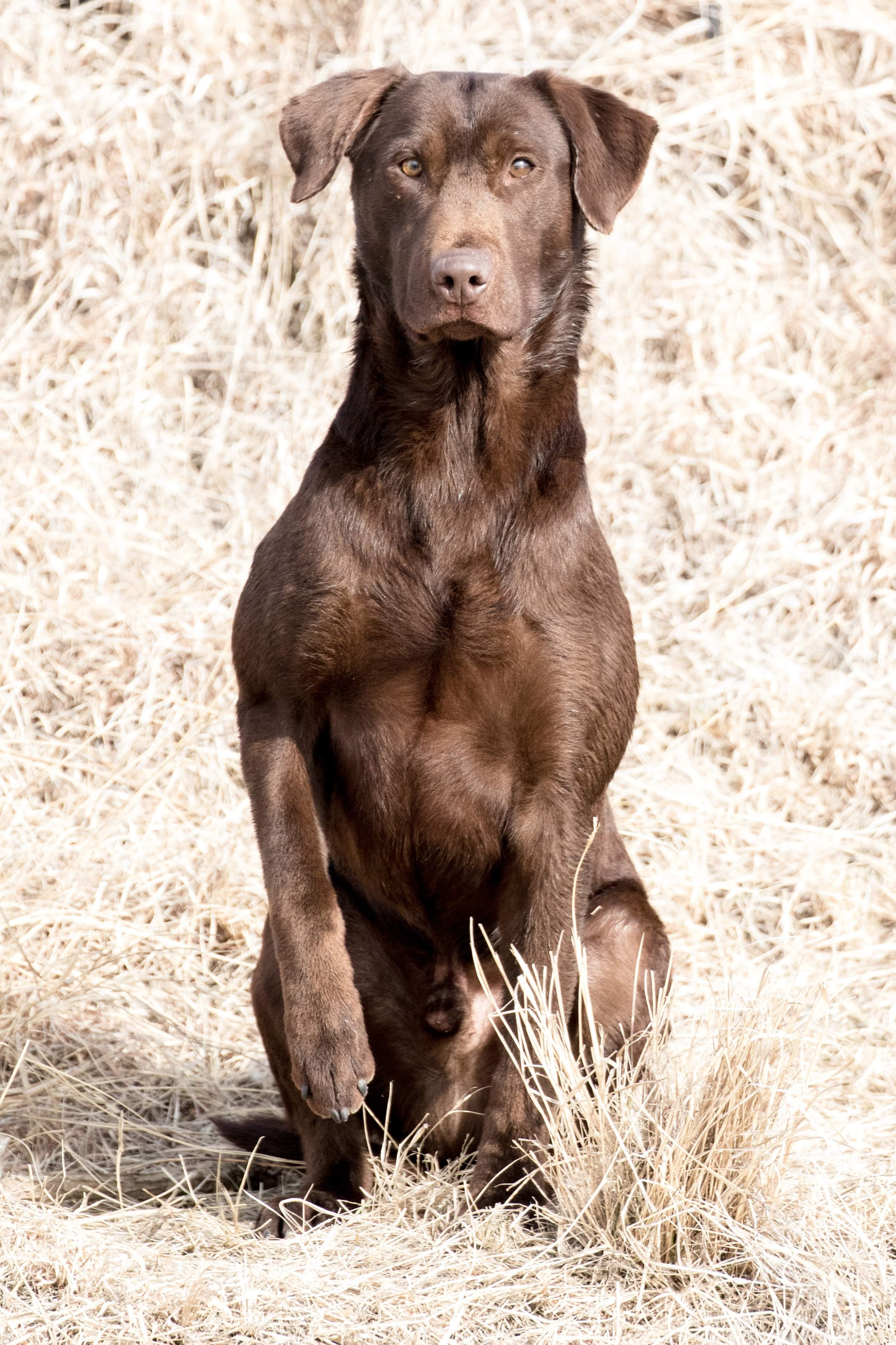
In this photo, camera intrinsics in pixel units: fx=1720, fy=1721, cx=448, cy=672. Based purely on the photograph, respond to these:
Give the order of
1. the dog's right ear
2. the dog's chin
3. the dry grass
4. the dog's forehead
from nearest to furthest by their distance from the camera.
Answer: the dry grass, the dog's chin, the dog's forehead, the dog's right ear

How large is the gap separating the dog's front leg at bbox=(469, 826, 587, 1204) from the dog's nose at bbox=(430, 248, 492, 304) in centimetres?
95

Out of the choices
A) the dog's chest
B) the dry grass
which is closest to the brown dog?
the dog's chest

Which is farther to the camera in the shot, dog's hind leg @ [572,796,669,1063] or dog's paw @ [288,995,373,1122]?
dog's hind leg @ [572,796,669,1063]

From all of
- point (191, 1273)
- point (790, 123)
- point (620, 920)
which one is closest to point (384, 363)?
point (620, 920)

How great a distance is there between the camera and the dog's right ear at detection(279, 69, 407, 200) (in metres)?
3.23

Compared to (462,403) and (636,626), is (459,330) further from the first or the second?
(636,626)

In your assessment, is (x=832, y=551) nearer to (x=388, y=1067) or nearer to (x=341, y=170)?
(x=341, y=170)

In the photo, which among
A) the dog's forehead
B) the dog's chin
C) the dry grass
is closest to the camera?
the dry grass

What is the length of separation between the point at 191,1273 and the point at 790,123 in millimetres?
5050

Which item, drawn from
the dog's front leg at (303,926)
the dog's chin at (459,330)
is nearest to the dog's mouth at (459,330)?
the dog's chin at (459,330)

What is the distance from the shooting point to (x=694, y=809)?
5.06 m

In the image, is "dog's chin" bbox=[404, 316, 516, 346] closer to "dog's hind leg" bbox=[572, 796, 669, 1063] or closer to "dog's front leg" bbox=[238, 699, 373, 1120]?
"dog's front leg" bbox=[238, 699, 373, 1120]

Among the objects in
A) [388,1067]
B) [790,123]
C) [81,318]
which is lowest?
[388,1067]

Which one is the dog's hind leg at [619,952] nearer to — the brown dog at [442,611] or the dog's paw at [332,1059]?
the brown dog at [442,611]
